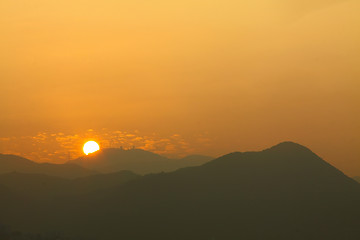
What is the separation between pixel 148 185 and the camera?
18512 cm

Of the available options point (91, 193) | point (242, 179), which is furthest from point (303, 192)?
point (91, 193)

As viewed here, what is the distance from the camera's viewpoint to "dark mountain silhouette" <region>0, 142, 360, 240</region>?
146m

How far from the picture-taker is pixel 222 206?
535 ft

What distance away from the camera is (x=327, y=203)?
16138 centimetres

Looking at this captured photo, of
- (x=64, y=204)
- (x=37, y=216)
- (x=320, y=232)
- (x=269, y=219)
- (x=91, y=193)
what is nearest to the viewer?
(x=320, y=232)

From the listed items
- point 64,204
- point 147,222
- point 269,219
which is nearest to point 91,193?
point 64,204

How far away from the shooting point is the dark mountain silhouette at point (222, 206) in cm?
14625


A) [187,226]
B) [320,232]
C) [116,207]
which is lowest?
[320,232]

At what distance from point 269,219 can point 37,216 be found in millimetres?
80903

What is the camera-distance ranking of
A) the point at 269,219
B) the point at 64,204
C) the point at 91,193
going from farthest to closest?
the point at 91,193 < the point at 64,204 < the point at 269,219

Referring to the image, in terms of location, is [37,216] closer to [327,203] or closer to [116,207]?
[116,207]

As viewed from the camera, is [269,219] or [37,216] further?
[37,216]

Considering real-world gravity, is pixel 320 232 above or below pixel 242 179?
below

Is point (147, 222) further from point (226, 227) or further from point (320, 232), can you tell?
point (320, 232)
